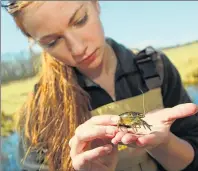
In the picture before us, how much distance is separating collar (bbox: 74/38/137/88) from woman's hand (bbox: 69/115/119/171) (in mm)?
169

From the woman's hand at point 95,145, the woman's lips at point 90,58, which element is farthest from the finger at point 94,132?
the woman's lips at point 90,58

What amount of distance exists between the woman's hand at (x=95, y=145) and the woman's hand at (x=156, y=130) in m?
0.03

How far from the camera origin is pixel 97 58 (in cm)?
74

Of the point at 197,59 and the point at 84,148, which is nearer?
the point at 84,148

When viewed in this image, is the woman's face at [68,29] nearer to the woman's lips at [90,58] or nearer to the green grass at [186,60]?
the woman's lips at [90,58]

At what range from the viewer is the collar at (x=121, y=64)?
769 millimetres

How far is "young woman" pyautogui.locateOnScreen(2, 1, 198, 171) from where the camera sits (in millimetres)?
686

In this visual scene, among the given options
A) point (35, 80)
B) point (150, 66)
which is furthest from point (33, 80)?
point (150, 66)

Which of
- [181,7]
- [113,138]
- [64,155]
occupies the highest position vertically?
[181,7]

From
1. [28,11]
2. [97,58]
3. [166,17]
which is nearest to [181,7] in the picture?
[166,17]

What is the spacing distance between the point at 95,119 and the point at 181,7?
294mm

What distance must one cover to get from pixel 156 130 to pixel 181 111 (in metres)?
0.06

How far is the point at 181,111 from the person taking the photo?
569 mm

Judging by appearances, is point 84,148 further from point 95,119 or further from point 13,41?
point 13,41
